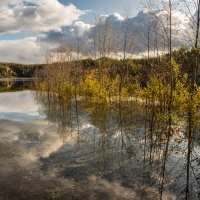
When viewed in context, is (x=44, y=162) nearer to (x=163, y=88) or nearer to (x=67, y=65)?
(x=163, y=88)

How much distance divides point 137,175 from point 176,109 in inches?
507

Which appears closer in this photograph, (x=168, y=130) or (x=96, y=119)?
(x=168, y=130)

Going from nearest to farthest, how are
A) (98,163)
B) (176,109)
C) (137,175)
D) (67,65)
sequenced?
(137,175)
(98,163)
(176,109)
(67,65)

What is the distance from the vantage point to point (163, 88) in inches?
990

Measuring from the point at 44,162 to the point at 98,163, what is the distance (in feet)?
7.47

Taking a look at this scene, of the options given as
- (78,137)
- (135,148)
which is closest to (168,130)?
(135,148)

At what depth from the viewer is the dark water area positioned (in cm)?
1068

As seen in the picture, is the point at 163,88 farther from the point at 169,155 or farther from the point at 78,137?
the point at 169,155

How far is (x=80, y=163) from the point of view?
1371 centimetres

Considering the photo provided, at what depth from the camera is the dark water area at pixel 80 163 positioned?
1068cm

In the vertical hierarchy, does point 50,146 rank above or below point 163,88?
below

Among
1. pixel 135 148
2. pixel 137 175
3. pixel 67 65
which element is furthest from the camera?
pixel 67 65

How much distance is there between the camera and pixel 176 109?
24.2 metres

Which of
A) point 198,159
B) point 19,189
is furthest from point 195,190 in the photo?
point 19,189
